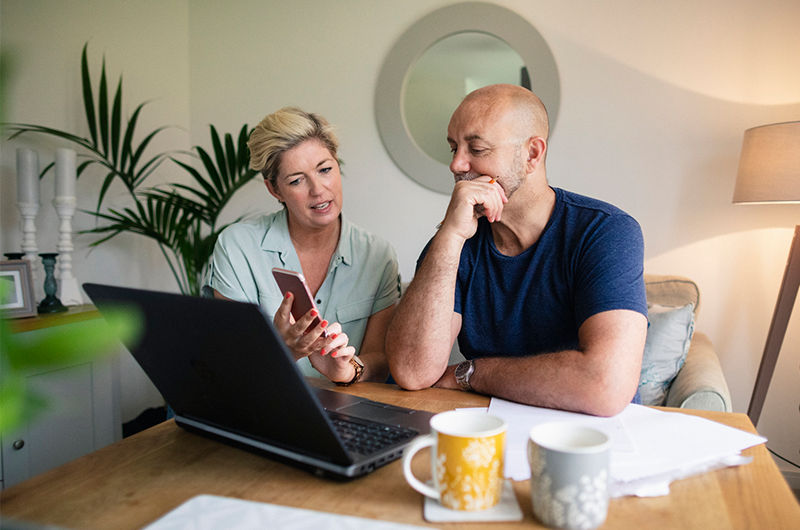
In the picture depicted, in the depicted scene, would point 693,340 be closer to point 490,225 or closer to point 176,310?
point 490,225

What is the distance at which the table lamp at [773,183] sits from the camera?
6.10ft

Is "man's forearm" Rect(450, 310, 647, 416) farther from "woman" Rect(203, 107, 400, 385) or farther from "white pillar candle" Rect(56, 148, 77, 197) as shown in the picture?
"white pillar candle" Rect(56, 148, 77, 197)

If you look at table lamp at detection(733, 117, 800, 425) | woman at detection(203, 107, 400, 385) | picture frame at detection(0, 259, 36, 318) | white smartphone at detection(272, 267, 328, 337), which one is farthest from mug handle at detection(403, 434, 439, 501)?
table lamp at detection(733, 117, 800, 425)

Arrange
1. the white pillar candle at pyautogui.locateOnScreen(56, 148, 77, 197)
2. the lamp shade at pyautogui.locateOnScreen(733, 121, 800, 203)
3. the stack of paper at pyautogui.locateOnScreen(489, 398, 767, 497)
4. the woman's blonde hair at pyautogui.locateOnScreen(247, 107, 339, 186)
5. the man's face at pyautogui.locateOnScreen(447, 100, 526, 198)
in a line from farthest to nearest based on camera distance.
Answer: the white pillar candle at pyautogui.locateOnScreen(56, 148, 77, 197), the lamp shade at pyautogui.locateOnScreen(733, 121, 800, 203), the woman's blonde hair at pyautogui.locateOnScreen(247, 107, 339, 186), the man's face at pyautogui.locateOnScreen(447, 100, 526, 198), the stack of paper at pyautogui.locateOnScreen(489, 398, 767, 497)

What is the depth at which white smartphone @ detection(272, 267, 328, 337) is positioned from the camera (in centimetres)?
103

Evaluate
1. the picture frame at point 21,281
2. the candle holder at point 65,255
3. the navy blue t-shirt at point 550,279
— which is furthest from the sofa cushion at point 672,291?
the candle holder at point 65,255

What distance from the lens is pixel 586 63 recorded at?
2.47m

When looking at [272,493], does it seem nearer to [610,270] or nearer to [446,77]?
[610,270]

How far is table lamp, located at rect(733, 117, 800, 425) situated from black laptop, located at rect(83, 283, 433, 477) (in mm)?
1596

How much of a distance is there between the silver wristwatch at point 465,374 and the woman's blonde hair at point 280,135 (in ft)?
2.89

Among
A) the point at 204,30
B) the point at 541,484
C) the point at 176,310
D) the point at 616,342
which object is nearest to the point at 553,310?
the point at 616,342

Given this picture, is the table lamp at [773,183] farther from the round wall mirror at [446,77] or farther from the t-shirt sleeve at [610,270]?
the round wall mirror at [446,77]

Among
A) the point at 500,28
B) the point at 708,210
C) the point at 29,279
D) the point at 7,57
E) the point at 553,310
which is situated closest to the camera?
the point at 7,57

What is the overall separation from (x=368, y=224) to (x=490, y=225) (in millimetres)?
1373
